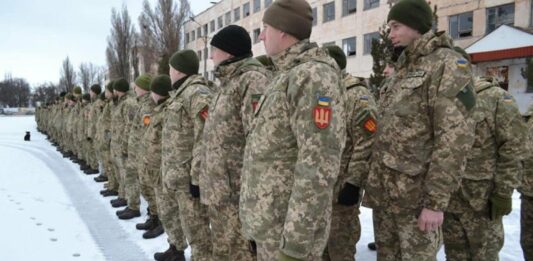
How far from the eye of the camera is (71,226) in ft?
17.4

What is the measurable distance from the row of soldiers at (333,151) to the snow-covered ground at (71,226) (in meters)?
0.76

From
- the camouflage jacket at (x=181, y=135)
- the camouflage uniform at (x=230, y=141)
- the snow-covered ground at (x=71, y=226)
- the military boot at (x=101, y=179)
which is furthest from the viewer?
the military boot at (x=101, y=179)

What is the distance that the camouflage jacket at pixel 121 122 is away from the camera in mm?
6480

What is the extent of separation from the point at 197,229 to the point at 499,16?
19.5 m

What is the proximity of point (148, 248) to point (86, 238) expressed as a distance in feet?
2.83

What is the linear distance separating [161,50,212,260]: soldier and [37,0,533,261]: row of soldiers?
0.01 metres

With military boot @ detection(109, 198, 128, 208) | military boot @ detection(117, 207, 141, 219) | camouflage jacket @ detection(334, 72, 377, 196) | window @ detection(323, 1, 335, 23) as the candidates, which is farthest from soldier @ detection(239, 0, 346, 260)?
window @ detection(323, 1, 335, 23)

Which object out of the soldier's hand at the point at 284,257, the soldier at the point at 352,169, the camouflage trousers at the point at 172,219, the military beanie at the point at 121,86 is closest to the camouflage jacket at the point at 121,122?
the military beanie at the point at 121,86

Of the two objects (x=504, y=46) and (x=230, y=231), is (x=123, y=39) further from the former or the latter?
(x=230, y=231)

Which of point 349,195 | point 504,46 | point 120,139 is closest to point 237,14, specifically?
point 504,46

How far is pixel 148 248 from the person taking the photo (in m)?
4.61

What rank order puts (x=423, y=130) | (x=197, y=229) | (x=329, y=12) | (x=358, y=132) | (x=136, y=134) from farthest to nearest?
(x=329, y=12), (x=136, y=134), (x=197, y=229), (x=358, y=132), (x=423, y=130)

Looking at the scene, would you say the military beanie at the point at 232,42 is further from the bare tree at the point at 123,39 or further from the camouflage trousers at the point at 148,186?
the bare tree at the point at 123,39

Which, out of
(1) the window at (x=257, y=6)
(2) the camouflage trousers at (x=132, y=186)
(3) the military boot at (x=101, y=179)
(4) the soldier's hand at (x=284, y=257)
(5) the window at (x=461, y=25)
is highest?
(1) the window at (x=257, y=6)
